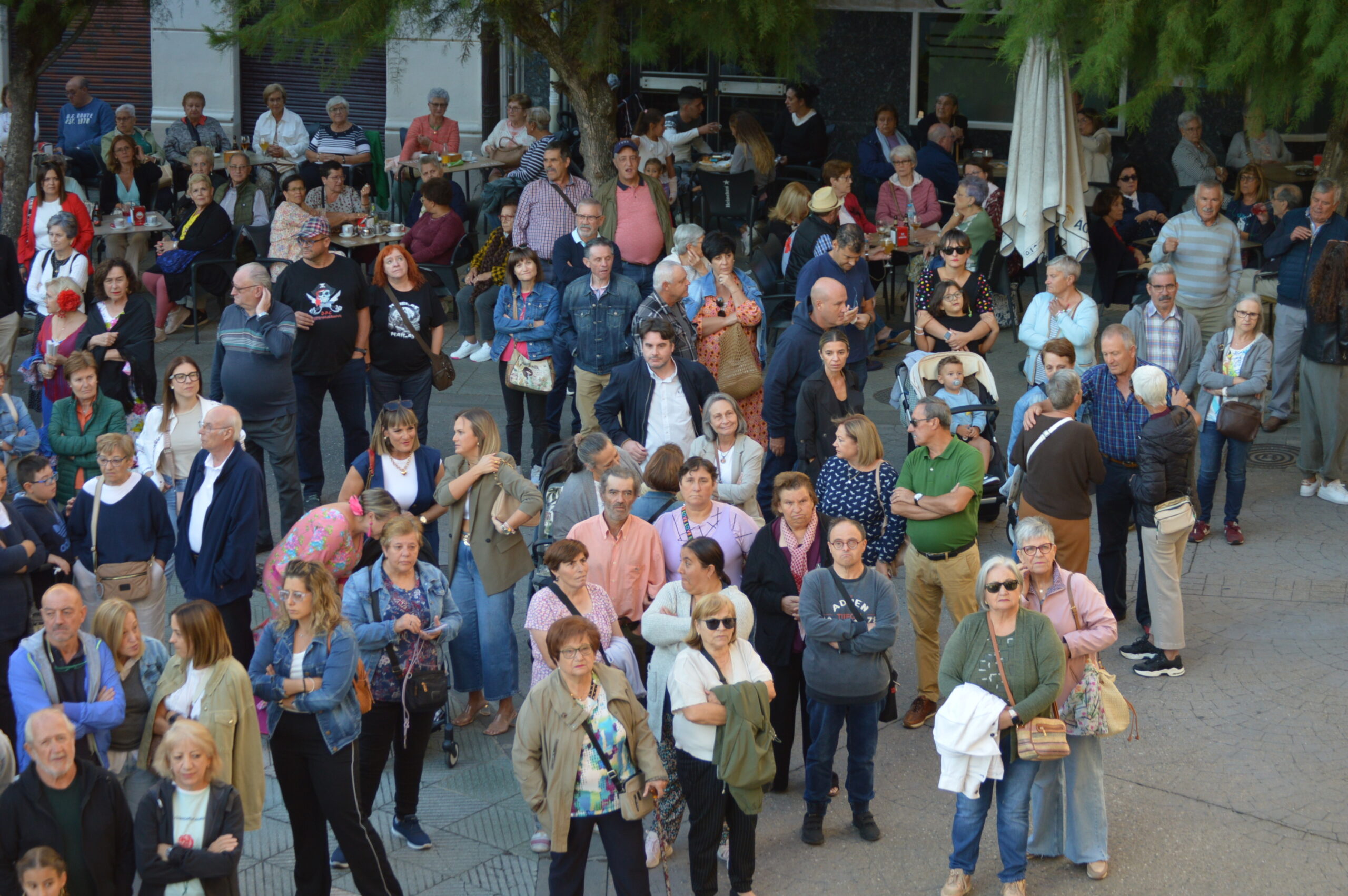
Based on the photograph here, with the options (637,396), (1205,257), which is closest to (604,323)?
(637,396)

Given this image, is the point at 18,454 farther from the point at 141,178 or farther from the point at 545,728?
the point at 141,178

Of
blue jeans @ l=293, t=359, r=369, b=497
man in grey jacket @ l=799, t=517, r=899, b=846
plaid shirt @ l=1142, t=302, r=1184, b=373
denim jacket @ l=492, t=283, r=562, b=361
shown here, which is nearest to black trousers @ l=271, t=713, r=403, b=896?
man in grey jacket @ l=799, t=517, r=899, b=846

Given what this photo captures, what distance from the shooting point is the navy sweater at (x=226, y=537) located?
7461 mm

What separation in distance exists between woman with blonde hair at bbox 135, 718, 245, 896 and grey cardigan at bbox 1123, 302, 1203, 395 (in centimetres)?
658

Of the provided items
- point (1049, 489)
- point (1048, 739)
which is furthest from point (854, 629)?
point (1049, 489)

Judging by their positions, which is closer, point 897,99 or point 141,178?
point 141,178

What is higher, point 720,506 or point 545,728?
point 720,506

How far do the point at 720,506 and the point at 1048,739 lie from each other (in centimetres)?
199

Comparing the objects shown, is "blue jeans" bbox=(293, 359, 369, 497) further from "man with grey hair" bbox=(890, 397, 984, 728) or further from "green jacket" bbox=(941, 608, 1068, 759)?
"green jacket" bbox=(941, 608, 1068, 759)

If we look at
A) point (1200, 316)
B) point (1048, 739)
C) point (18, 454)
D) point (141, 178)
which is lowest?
point (1048, 739)

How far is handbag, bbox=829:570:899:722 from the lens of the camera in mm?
6336

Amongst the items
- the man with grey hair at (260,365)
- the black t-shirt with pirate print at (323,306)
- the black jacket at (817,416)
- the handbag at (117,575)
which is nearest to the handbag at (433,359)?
the black t-shirt with pirate print at (323,306)

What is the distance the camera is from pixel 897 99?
728 inches

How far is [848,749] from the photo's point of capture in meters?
6.65
